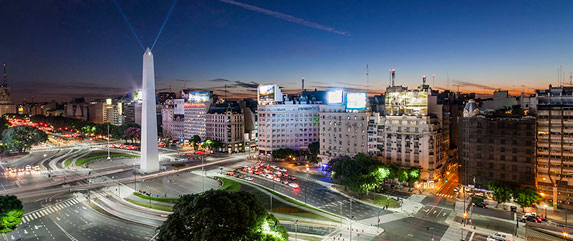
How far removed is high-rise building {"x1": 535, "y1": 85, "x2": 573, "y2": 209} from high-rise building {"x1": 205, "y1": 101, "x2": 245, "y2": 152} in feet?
308

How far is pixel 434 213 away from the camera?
2165 inches

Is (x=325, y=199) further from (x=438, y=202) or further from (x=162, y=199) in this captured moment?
(x=162, y=199)

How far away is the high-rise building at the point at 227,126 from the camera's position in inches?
4980

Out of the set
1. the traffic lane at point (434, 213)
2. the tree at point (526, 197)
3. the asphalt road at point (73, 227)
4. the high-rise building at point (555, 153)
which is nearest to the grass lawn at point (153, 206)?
the asphalt road at point (73, 227)

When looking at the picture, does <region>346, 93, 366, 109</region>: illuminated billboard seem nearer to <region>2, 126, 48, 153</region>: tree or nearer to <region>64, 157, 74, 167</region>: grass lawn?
<region>64, 157, 74, 167</region>: grass lawn

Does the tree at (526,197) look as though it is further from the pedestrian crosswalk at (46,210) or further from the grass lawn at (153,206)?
the pedestrian crosswalk at (46,210)

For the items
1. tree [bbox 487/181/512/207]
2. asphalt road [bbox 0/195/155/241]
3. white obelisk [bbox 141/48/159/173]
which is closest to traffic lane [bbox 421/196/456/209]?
tree [bbox 487/181/512/207]

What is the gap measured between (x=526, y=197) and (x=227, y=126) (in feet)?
310

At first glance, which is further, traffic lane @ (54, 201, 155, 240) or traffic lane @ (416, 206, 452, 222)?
traffic lane @ (416, 206, 452, 222)

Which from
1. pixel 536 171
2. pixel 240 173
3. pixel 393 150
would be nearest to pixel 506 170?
pixel 536 171

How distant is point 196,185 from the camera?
242 feet

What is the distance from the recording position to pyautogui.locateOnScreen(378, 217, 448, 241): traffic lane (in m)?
44.4

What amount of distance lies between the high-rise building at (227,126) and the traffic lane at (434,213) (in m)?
82.4

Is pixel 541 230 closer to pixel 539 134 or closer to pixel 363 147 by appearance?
pixel 539 134
